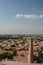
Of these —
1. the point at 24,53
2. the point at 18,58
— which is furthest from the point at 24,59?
the point at 24,53

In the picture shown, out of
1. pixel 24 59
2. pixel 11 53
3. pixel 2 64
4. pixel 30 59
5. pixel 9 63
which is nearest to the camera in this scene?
pixel 2 64

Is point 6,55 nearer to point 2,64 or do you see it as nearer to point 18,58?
point 18,58

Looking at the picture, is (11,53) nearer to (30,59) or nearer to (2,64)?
(30,59)

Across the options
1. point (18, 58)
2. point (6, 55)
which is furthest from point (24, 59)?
point (6, 55)

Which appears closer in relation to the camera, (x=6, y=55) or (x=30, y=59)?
(x=30, y=59)

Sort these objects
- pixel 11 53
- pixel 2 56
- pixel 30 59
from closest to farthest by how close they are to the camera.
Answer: pixel 30 59, pixel 2 56, pixel 11 53

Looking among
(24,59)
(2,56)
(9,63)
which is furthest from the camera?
(2,56)

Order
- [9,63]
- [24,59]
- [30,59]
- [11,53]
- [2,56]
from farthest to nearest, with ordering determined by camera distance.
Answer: [11,53]
[2,56]
[24,59]
[30,59]
[9,63]

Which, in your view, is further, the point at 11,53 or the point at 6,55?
the point at 11,53
